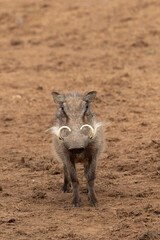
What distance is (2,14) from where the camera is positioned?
1566 centimetres

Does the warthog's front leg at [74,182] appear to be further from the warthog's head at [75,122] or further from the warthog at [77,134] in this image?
the warthog's head at [75,122]

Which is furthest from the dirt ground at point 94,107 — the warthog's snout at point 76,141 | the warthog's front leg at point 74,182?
A: the warthog's snout at point 76,141

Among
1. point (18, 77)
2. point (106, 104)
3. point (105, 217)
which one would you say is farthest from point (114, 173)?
point (18, 77)

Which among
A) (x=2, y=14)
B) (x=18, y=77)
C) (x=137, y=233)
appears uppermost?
(x=2, y=14)

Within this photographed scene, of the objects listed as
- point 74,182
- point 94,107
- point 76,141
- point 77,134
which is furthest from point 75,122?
A: point 94,107

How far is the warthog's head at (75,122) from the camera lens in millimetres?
5160

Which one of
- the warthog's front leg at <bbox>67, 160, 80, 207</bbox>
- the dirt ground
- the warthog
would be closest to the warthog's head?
the warthog

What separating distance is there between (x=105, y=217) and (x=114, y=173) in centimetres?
152

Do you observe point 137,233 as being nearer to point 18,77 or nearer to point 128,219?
point 128,219

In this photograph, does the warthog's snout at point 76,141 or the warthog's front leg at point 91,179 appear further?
the warthog's front leg at point 91,179

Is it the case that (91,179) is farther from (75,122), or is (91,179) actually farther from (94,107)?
(94,107)

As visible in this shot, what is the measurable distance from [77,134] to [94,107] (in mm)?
4319

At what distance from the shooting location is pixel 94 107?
9.51 meters

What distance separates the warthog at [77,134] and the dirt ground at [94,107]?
30cm
